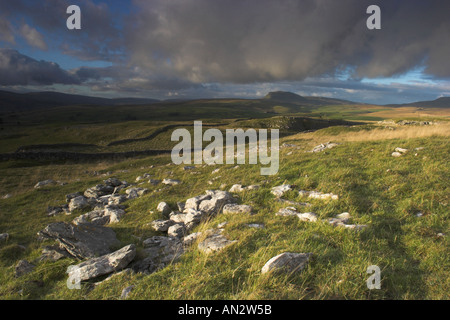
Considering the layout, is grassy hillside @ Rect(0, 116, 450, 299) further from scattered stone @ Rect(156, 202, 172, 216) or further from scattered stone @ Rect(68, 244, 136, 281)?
scattered stone @ Rect(156, 202, 172, 216)

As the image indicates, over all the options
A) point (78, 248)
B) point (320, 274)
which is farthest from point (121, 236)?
point (320, 274)

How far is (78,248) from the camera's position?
5969 mm

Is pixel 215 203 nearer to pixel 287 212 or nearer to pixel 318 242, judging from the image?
pixel 287 212

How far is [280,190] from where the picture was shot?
28.3ft

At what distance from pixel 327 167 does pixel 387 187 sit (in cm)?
265

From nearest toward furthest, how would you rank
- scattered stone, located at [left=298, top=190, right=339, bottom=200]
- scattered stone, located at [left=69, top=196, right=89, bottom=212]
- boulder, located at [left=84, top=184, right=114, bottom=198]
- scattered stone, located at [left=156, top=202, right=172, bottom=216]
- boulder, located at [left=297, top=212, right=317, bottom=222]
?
boulder, located at [left=297, top=212, right=317, bottom=222] → scattered stone, located at [left=298, top=190, right=339, bottom=200] → scattered stone, located at [left=156, top=202, right=172, bottom=216] → scattered stone, located at [left=69, top=196, right=89, bottom=212] → boulder, located at [left=84, top=184, right=114, bottom=198]

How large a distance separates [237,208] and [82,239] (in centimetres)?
463

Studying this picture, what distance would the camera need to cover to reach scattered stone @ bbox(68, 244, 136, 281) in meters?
4.74

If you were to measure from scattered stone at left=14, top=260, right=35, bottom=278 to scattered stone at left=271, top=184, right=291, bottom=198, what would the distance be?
7.59m

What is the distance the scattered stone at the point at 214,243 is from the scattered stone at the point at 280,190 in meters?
3.49

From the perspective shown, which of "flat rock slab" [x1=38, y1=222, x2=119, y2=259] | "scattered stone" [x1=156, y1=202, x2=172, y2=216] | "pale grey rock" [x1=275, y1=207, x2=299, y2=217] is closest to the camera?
"flat rock slab" [x1=38, y1=222, x2=119, y2=259]

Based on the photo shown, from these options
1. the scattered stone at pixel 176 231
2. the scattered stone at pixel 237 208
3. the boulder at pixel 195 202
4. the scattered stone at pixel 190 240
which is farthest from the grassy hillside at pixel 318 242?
the boulder at pixel 195 202

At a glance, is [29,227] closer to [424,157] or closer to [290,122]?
[424,157]

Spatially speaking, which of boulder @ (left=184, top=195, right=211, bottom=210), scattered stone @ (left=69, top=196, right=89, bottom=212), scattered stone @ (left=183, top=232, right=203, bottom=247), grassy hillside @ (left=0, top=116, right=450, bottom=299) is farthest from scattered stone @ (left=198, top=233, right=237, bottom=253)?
scattered stone @ (left=69, top=196, right=89, bottom=212)
